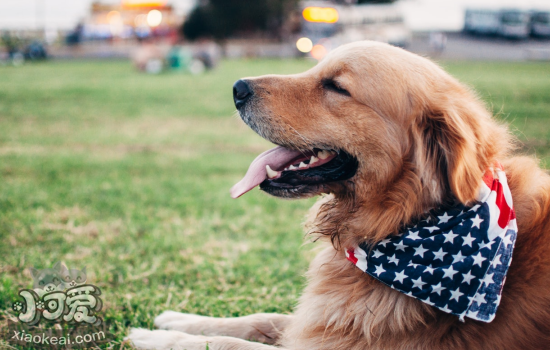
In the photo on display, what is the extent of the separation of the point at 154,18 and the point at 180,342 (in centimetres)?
4740

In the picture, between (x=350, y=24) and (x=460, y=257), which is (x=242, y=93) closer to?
(x=460, y=257)

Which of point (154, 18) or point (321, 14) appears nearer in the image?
point (321, 14)

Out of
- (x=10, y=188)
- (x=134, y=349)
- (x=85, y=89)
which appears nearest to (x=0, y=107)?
(x=85, y=89)

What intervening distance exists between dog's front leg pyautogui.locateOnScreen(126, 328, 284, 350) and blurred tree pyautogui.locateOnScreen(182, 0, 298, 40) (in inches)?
1851

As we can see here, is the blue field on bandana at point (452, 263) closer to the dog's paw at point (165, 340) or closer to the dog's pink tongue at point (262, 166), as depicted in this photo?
the dog's pink tongue at point (262, 166)

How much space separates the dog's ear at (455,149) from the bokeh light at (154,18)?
4661cm

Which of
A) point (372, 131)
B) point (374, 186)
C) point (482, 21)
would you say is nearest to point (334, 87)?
point (372, 131)

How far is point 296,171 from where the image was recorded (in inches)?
104

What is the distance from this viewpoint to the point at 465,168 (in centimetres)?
213

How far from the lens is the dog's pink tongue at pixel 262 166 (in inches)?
108

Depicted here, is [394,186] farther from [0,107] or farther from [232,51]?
[232,51]

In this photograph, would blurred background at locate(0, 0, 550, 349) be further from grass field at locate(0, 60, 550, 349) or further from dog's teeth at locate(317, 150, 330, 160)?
dog's teeth at locate(317, 150, 330, 160)

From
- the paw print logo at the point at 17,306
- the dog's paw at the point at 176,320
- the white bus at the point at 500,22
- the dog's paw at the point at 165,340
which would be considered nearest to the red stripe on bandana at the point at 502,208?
the dog's paw at the point at 165,340

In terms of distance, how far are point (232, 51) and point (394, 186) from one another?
40.9 meters
